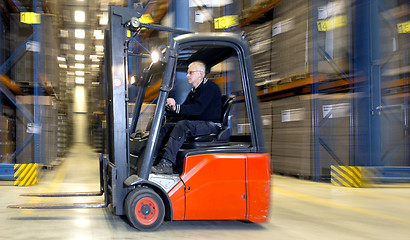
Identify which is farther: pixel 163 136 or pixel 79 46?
pixel 79 46

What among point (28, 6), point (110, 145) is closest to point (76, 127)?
point (28, 6)

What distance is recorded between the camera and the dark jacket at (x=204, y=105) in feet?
12.1

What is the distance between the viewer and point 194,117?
3850 millimetres

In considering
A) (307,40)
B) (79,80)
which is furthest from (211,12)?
(79,80)

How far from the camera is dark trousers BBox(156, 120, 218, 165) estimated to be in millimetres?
3650

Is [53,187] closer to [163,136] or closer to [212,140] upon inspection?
[163,136]

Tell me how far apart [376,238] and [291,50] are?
4.89 metres

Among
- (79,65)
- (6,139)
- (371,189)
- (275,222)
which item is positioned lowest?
(371,189)

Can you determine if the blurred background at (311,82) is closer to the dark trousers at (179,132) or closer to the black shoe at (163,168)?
the dark trousers at (179,132)

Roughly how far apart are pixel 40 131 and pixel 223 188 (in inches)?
227

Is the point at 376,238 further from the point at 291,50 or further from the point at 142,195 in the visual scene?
the point at 291,50

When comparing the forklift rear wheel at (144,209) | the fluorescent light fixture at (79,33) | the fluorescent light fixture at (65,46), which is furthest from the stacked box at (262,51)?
the fluorescent light fixture at (65,46)

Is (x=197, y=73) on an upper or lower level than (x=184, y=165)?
upper

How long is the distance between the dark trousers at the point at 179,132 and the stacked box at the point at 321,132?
3971 mm
